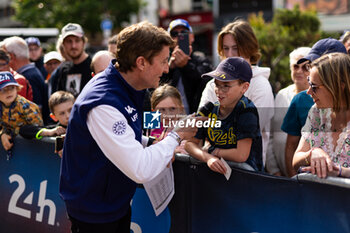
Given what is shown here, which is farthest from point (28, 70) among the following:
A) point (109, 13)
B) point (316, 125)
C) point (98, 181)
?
point (109, 13)

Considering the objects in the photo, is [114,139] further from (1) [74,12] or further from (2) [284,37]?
(1) [74,12]

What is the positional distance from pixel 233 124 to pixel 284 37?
7.22m

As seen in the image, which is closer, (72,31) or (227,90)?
(227,90)

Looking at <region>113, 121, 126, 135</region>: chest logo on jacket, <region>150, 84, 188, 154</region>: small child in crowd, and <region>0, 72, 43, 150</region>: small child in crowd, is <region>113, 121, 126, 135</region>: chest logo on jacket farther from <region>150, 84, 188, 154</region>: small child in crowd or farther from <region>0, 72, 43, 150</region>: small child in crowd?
<region>0, 72, 43, 150</region>: small child in crowd

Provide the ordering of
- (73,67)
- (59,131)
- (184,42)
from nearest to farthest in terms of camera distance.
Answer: (59,131)
(184,42)
(73,67)

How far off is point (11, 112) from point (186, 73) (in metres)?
1.86

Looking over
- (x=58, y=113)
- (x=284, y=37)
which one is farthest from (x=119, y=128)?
(x=284, y=37)

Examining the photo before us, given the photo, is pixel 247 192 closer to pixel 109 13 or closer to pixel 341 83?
pixel 341 83

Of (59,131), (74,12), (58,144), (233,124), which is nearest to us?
(233,124)

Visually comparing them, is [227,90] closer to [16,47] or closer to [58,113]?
[58,113]

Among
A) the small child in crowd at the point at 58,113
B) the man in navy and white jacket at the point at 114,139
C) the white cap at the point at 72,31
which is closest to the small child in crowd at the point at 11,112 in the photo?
the small child in crowd at the point at 58,113

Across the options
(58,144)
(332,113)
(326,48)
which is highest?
(326,48)

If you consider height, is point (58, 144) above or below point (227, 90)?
below

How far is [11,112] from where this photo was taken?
4219mm
